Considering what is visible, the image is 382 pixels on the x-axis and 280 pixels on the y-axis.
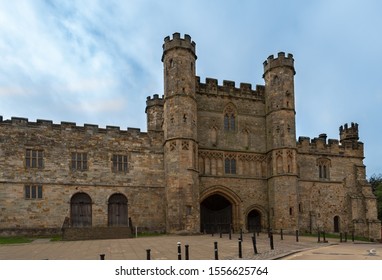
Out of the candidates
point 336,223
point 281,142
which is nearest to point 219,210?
point 281,142

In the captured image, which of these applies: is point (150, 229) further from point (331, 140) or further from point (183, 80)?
point (331, 140)

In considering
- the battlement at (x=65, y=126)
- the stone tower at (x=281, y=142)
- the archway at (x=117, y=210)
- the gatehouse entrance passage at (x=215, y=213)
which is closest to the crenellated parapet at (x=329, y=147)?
the stone tower at (x=281, y=142)

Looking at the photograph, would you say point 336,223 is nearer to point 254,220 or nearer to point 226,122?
point 254,220

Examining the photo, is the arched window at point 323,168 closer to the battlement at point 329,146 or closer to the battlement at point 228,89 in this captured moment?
the battlement at point 329,146

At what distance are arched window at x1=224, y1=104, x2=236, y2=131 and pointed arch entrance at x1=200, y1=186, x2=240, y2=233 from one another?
16.6 feet

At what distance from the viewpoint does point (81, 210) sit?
1064 inches

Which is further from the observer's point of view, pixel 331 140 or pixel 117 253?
pixel 331 140

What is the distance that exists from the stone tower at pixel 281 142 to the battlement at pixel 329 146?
114 inches

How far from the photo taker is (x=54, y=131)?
89.8ft

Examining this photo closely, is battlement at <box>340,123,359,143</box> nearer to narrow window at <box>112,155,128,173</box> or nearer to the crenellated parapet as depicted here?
the crenellated parapet

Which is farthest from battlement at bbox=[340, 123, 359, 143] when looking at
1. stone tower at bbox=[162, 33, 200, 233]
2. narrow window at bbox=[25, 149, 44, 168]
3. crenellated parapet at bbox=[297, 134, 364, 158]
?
narrow window at bbox=[25, 149, 44, 168]

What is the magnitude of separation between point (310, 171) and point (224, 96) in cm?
1001

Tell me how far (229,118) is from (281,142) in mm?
4636
